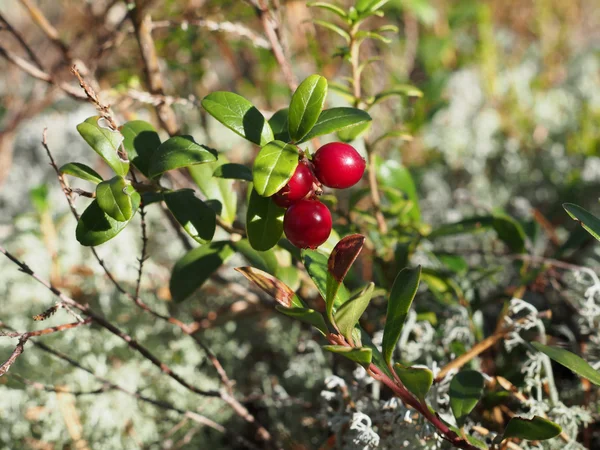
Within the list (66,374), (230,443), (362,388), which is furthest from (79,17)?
(362,388)

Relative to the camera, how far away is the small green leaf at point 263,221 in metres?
0.77

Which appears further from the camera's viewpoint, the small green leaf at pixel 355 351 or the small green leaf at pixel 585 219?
the small green leaf at pixel 585 219

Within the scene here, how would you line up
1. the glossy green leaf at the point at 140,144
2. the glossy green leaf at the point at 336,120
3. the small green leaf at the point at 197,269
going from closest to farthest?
the glossy green leaf at the point at 336,120, the glossy green leaf at the point at 140,144, the small green leaf at the point at 197,269

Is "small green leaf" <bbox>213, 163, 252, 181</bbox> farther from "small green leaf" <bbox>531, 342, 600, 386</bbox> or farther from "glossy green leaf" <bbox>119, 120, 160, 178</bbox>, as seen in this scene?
"small green leaf" <bbox>531, 342, 600, 386</bbox>

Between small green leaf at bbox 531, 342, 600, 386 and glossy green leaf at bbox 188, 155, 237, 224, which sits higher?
glossy green leaf at bbox 188, 155, 237, 224

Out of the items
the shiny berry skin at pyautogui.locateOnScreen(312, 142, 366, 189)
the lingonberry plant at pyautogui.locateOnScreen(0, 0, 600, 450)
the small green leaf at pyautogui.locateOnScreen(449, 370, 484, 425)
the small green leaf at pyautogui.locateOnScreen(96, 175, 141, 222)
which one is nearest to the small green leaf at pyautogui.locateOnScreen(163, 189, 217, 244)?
the lingonberry plant at pyautogui.locateOnScreen(0, 0, 600, 450)

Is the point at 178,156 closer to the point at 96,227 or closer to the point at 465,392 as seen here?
the point at 96,227

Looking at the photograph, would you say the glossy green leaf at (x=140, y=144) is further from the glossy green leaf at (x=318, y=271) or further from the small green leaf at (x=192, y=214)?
the glossy green leaf at (x=318, y=271)

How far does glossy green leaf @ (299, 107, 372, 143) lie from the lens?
29.7 inches

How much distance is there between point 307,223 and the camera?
0.68 meters

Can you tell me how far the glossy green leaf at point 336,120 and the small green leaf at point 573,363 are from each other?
42 cm

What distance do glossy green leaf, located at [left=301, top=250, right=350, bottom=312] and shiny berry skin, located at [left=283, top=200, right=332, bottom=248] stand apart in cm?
10

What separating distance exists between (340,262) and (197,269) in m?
0.37

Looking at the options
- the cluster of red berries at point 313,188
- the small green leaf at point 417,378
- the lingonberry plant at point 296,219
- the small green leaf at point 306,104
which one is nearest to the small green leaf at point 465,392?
the lingonberry plant at point 296,219
